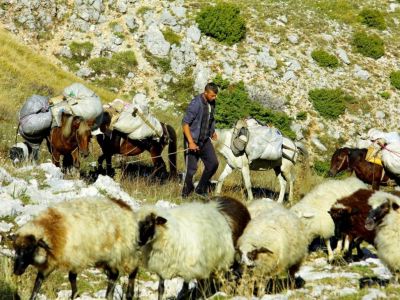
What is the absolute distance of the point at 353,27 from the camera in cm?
3688

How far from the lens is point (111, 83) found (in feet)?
98.1

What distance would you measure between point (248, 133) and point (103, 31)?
2073cm

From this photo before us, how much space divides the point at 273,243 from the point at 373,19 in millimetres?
33495

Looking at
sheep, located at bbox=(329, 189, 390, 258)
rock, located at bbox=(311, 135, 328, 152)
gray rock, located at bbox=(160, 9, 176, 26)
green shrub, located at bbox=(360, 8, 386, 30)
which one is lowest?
rock, located at bbox=(311, 135, 328, 152)

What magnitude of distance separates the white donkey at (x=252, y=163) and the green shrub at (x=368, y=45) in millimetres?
22122

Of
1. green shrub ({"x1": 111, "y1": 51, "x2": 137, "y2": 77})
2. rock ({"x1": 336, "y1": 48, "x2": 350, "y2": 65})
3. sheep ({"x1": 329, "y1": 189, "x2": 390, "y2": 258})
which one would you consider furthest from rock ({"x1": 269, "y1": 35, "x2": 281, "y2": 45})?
sheep ({"x1": 329, "y1": 189, "x2": 390, "y2": 258})

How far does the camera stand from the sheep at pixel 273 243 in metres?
6.95

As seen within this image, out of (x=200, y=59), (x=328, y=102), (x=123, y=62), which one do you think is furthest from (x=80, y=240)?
(x=200, y=59)

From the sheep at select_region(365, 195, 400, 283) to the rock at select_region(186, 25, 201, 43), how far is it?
25977mm

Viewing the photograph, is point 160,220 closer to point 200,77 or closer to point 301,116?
point 301,116

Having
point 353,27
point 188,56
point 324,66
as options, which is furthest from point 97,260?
point 353,27

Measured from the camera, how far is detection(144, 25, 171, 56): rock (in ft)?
103

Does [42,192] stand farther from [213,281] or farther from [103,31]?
[103,31]

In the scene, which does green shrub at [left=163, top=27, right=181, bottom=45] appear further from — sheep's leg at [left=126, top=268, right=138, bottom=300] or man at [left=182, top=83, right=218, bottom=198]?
sheep's leg at [left=126, top=268, right=138, bottom=300]
